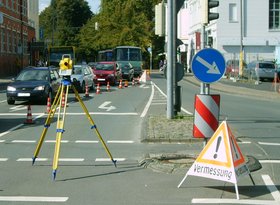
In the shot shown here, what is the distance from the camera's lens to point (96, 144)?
39.6 feet

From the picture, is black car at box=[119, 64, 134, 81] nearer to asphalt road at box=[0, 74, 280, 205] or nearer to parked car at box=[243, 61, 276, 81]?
parked car at box=[243, 61, 276, 81]

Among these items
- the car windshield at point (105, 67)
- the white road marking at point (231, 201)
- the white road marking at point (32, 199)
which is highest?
the car windshield at point (105, 67)

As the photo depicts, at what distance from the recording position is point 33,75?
24.2 m

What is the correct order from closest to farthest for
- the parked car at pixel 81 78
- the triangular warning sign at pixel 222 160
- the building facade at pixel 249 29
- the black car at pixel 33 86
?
1. the triangular warning sign at pixel 222 160
2. the black car at pixel 33 86
3. the parked car at pixel 81 78
4. the building facade at pixel 249 29

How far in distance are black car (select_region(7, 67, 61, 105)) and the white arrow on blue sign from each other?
541 inches

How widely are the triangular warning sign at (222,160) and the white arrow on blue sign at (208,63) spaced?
250 cm

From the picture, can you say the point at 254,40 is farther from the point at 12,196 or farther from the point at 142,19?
the point at 12,196

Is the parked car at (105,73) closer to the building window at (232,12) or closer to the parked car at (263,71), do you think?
the parked car at (263,71)

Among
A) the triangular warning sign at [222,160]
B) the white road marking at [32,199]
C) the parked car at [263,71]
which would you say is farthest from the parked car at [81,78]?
the white road marking at [32,199]

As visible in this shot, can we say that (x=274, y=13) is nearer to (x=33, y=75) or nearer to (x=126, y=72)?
(x=126, y=72)

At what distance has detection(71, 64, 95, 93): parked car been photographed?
1180 inches

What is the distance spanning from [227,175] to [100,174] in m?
2.31

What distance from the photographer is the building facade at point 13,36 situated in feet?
193

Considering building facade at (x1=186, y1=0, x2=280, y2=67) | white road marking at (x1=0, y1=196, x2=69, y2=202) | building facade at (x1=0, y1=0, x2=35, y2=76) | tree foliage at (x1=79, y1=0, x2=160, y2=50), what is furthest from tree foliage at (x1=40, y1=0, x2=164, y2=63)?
white road marking at (x1=0, y1=196, x2=69, y2=202)
